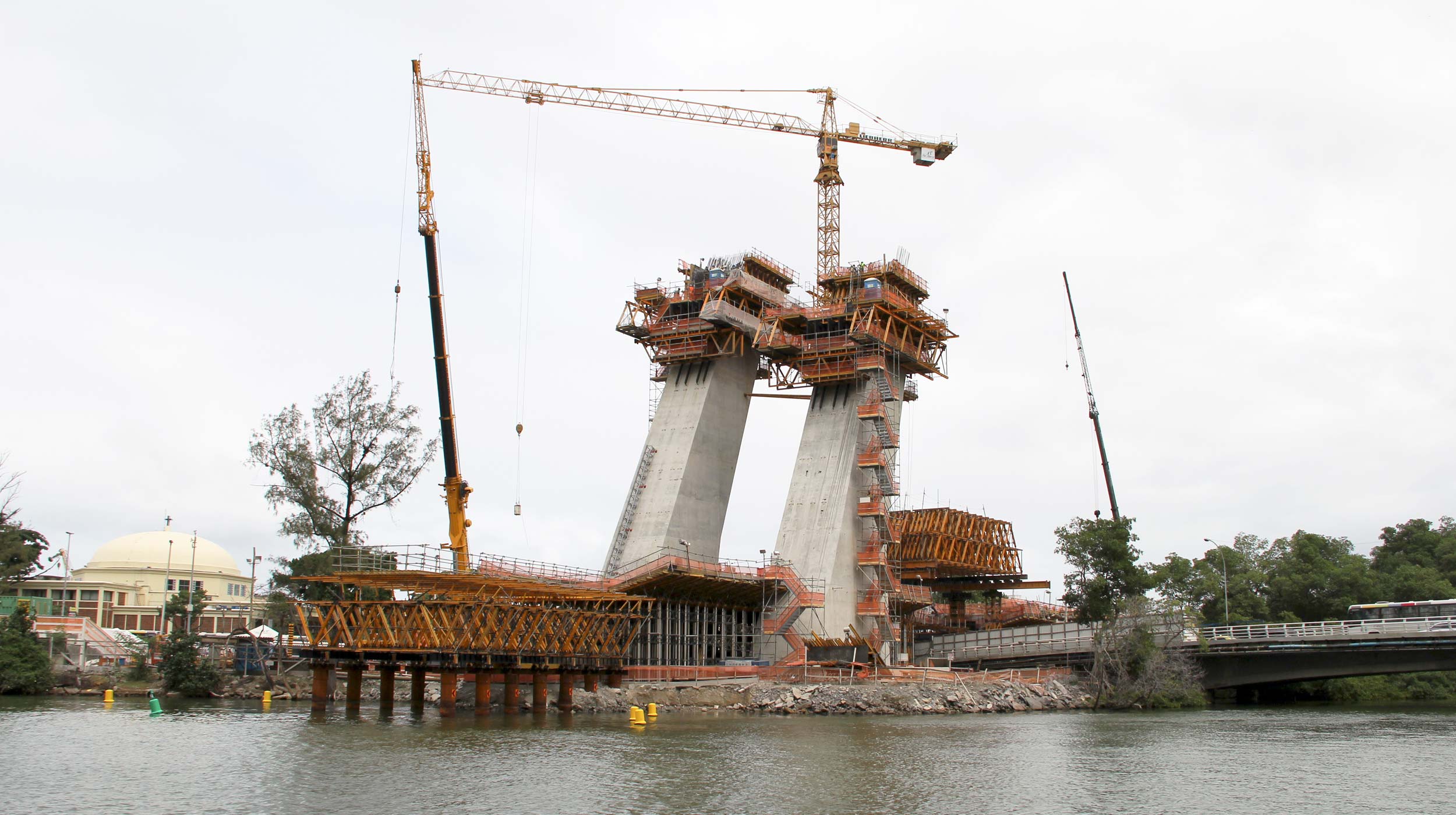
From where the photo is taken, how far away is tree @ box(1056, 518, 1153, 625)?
270 feet

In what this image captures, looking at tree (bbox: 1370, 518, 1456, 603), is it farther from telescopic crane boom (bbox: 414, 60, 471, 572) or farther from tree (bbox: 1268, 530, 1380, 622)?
telescopic crane boom (bbox: 414, 60, 471, 572)

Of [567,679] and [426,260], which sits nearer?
[567,679]

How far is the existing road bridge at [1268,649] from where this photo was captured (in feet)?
216

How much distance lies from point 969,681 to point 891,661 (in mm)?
11277

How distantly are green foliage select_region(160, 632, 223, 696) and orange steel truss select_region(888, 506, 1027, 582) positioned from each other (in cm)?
4342

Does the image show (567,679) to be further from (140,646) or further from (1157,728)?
(140,646)

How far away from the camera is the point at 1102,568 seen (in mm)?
83250

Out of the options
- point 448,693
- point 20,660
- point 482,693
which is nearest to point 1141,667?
point 482,693

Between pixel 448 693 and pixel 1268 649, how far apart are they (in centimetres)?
4751

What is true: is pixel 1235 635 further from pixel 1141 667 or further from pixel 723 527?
pixel 723 527

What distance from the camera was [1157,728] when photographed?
5384 centimetres

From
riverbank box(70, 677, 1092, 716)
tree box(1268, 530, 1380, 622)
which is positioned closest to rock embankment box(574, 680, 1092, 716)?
riverbank box(70, 677, 1092, 716)

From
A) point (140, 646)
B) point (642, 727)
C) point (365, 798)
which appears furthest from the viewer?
point (140, 646)

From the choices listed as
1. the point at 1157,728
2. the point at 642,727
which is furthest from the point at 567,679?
the point at 1157,728
